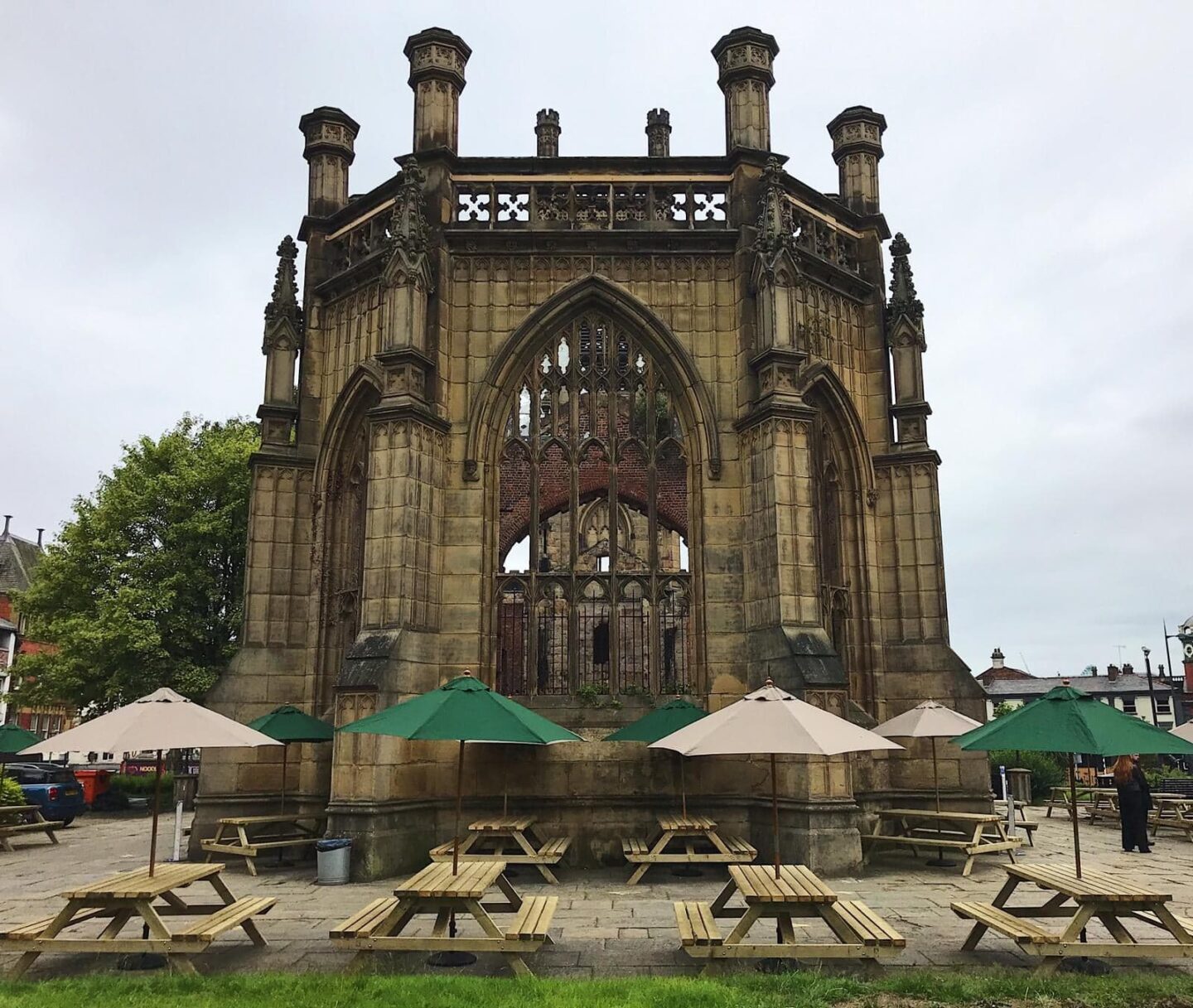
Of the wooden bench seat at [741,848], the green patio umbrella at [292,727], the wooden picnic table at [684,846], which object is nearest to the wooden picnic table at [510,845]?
the wooden picnic table at [684,846]

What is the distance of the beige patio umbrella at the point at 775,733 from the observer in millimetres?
8406

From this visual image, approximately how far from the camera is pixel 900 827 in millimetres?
14891

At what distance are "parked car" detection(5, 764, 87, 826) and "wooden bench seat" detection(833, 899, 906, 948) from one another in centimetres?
1887

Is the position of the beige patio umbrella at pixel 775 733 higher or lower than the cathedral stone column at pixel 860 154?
lower

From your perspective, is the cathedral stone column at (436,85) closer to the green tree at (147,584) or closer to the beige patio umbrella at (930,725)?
the beige patio umbrella at (930,725)

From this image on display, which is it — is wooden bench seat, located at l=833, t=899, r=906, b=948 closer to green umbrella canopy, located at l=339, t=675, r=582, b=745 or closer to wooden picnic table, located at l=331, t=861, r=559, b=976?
wooden picnic table, located at l=331, t=861, r=559, b=976

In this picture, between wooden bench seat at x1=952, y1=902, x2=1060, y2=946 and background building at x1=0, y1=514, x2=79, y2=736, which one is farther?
background building at x1=0, y1=514, x2=79, y2=736

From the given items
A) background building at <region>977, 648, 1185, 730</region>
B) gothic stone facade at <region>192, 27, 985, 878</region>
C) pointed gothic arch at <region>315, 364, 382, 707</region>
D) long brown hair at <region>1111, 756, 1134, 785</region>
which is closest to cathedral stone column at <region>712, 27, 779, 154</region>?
gothic stone facade at <region>192, 27, 985, 878</region>

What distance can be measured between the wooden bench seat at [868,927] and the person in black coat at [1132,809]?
9.90 m

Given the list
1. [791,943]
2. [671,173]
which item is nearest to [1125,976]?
[791,943]

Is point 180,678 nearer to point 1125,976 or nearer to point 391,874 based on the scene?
point 391,874

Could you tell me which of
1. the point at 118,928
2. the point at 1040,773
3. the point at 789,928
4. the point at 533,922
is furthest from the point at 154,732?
the point at 1040,773

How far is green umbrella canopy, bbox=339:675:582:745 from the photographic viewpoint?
8250 mm

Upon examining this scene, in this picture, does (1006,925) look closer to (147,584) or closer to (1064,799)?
(1064,799)
